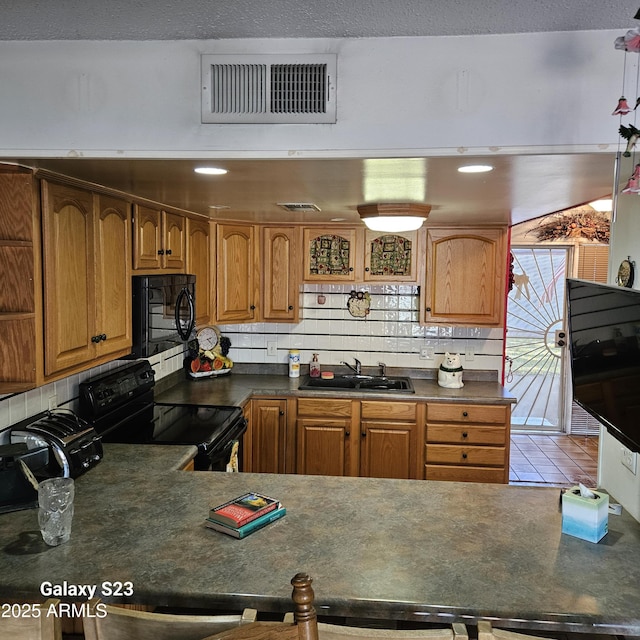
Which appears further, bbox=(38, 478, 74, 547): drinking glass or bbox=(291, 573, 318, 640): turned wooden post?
bbox=(38, 478, 74, 547): drinking glass

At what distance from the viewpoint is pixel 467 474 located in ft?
12.9

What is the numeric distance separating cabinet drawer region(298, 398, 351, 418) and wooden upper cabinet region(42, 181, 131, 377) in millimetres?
1638

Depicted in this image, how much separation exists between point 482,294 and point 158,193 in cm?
253

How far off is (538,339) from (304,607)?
572 cm

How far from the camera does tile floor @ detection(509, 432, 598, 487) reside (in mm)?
4953

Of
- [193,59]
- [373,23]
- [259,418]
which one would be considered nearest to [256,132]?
[193,59]

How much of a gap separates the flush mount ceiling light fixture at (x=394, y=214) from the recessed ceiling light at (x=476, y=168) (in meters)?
0.98

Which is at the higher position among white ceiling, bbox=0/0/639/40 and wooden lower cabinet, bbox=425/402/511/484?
white ceiling, bbox=0/0/639/40

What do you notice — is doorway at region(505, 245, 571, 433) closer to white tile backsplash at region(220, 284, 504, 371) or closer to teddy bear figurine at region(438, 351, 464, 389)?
white tile backsplash at region(220, 284, 504, 371)

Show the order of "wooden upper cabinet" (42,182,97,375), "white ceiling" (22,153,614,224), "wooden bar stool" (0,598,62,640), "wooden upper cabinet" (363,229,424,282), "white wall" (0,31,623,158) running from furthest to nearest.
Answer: "wooden upper cabinet" (363,229,424,282)
"wooden upper cabinet" (42,182,97,375)
"white ceiling" (22,153,614,224)
"white wall" (0,31,623,158)
"wooden bar stool" (0,598,62,640)

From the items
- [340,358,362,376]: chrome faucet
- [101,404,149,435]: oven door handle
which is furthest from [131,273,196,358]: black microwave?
[340,358,362,376]: chrome faucet

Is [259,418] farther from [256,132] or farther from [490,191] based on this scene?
[256,132]

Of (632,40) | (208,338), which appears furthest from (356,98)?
(208,338)

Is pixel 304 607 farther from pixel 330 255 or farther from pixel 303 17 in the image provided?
pixel 330 255
